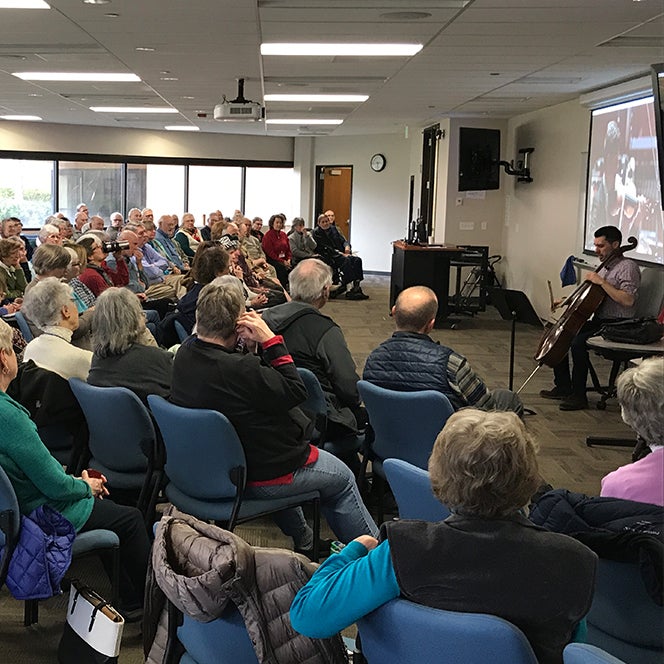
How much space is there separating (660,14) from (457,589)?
5.00 metres

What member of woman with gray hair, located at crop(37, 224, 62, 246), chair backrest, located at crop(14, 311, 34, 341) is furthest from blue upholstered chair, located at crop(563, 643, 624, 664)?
woman with gray hair, located at crop(37, 224, 62, 246)

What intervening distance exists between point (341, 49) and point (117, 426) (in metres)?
4.65

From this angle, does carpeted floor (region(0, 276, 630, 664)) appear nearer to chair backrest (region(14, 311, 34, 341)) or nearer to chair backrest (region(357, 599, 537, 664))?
chair backrest (region(357, 599, 537, 664))

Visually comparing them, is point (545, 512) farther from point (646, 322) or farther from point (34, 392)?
point (646, 322)

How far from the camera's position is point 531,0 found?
516cm

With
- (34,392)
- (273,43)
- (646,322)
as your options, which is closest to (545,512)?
(34,392)

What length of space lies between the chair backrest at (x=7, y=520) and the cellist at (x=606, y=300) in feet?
17.1

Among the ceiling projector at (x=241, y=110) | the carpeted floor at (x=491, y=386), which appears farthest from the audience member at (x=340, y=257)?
the ceiling projector at (x=241, y=110)

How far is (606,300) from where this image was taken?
23.1 feet

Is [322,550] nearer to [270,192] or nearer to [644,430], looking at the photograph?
[644,430]

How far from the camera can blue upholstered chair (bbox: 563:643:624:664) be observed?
1355mm

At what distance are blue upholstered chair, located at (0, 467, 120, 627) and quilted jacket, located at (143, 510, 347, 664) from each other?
2.72 feet

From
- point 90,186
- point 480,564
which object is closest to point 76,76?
point 480,564

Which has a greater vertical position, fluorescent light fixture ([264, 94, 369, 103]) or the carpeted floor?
fluorescent light fixture ([264, 94, 369, 103])
